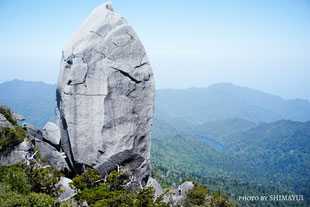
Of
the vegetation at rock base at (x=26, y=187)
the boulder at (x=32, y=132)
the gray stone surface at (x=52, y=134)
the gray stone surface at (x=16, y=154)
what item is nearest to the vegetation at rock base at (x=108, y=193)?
the vegetation at rock base at (x=26, y=187)

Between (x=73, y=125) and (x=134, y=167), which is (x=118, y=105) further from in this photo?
(x=134, y=167)

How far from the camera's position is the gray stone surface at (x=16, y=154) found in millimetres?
14702

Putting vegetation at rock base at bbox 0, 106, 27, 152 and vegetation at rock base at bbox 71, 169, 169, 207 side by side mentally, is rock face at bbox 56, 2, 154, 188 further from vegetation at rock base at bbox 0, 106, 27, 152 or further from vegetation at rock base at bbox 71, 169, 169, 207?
vegetation at rock base at bbox 0, 106, 27, 152

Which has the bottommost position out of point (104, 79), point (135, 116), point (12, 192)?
point (12, 192)

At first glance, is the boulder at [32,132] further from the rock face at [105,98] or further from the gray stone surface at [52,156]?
the rock face at [105,98]

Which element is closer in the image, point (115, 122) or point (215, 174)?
point (115, 122)

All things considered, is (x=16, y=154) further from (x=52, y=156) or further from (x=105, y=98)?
(x=105, y=98)

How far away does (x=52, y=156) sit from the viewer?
17.5 meters

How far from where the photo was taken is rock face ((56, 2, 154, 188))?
16.4 metres

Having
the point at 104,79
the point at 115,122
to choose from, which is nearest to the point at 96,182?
the point at 115,122

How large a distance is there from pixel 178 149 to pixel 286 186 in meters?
86.8

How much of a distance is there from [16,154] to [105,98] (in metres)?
7.17

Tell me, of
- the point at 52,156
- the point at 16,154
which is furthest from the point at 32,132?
the point at 16,154

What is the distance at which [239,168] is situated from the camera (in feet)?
567
